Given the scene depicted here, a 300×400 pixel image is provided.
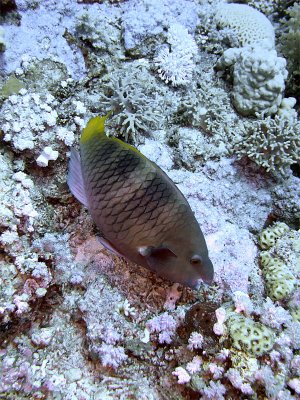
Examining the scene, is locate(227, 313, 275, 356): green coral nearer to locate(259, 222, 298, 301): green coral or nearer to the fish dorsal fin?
locate(259, 222, 298, 301): green coral

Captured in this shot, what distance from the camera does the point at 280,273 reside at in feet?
8.23

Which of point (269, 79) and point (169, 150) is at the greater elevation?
point (269, 79)

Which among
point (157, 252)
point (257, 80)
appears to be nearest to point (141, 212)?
point (157, 252)

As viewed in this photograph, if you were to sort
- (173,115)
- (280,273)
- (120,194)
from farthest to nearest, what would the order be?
(173,115), (280,273), (120,194)

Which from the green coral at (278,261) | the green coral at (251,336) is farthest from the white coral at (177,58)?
the green coral at (251,336)

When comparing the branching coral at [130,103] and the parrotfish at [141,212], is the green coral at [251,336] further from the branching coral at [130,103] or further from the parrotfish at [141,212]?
the branching coral at [130,103]

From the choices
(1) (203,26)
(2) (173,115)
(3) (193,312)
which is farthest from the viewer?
(1) (203,26)

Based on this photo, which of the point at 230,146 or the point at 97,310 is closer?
the point at 97,310

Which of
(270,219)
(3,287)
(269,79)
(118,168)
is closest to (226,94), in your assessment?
(269,79)

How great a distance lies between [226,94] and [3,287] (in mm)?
2757

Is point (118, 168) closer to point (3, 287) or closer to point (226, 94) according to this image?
point (3, 287)

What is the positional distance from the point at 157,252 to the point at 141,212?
265mm

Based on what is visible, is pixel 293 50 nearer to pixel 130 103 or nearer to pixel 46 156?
pixel 130 103

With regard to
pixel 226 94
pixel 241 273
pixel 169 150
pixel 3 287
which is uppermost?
pixel 226 94
